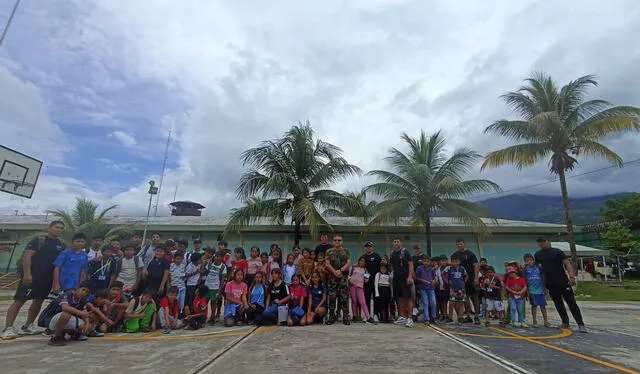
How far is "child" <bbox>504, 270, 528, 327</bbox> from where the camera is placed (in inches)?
294

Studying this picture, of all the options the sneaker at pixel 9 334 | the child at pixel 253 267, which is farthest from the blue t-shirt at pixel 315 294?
the sneaker at pixel 9 334

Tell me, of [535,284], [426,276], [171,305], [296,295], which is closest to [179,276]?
→ [171,305]

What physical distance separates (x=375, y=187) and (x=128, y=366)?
13.3 m

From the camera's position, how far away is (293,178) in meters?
15.2

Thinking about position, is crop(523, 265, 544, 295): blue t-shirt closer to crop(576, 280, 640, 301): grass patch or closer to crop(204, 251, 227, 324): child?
crop(204, 251, 227, 324): child

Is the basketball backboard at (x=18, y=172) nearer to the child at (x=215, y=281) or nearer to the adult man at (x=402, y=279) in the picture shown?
the child at (x=215, y=281)

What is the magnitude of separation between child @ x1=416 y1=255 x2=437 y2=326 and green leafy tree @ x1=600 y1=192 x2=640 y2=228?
133ft

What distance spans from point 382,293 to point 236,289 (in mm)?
3041

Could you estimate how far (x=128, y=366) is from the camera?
13.8ft

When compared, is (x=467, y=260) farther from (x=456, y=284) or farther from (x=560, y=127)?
(x=560, y=127)

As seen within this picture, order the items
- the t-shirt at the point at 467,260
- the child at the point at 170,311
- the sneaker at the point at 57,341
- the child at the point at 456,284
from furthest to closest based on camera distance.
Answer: the t-shirt at the point at 467,260 → the child at the point at 456,284 → the child at the point at 170,311 → the sneaker at the point at 57,341

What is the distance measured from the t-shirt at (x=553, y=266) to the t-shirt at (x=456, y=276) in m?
1.53

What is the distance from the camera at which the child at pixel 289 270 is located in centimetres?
823

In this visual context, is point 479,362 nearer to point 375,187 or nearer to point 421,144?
point 375,187
